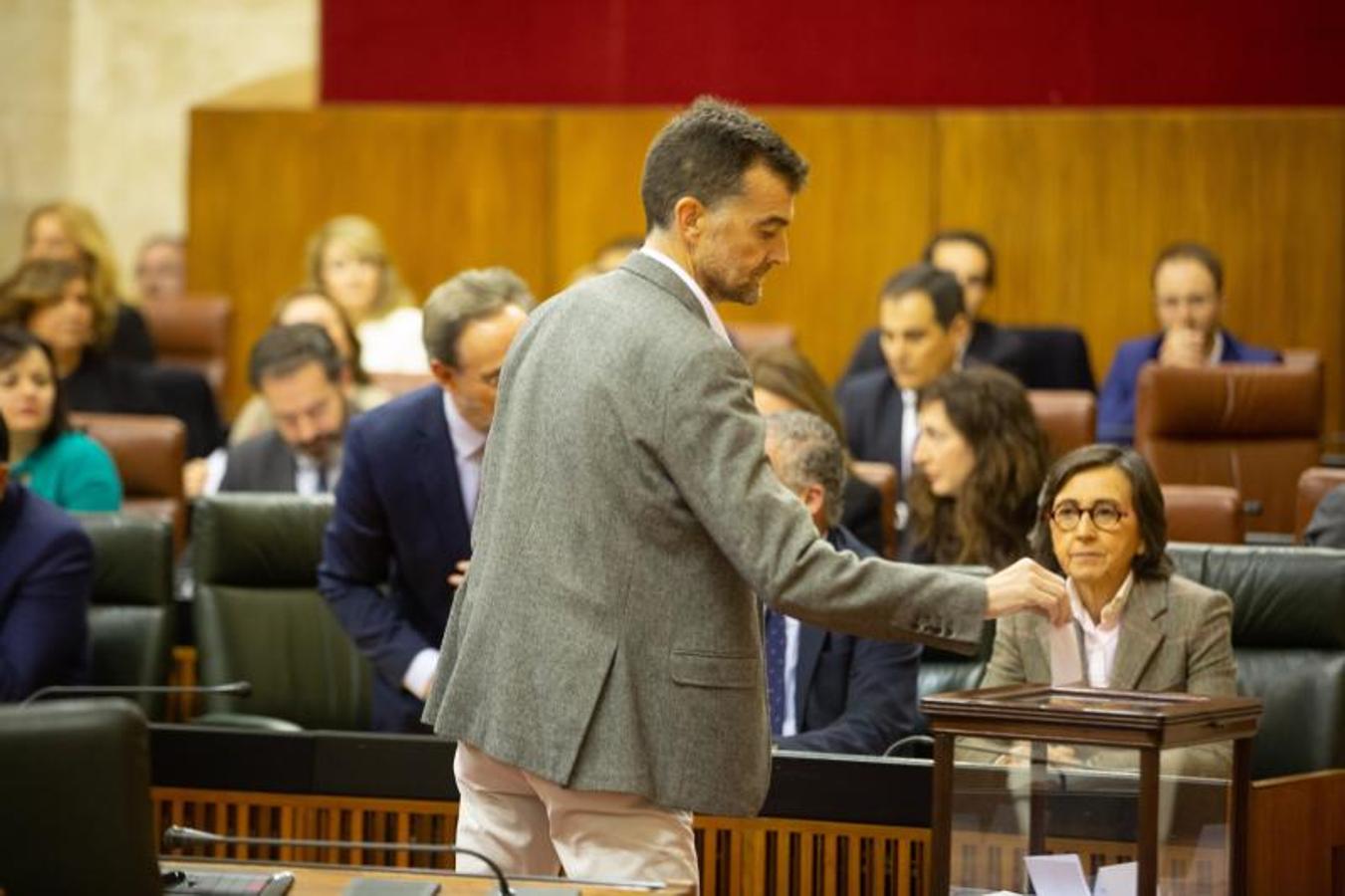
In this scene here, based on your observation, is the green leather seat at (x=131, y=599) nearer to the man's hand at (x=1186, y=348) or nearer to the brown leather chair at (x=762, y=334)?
the brown leather chair at (x=762, y=334)

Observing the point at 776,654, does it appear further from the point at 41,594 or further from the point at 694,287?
the point at 694,287

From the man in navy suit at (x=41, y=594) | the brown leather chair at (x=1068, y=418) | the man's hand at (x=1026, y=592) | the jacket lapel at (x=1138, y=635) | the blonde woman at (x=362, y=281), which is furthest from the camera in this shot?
the blonde woman at (x=362, y=281)

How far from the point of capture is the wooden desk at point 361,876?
2453 millimetres

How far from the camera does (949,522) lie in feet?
16.1

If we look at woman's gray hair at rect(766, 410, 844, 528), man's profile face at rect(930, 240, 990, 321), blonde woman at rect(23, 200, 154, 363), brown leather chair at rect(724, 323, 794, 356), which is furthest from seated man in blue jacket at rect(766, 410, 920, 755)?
blonde woman at rect(23, 200, 154, 363)

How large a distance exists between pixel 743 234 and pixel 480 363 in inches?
55.3

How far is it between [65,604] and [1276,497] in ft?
11.1

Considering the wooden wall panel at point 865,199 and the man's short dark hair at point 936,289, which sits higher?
the wooden wall panel at point 865,199

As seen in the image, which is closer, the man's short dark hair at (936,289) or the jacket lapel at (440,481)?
the jacket lapel at (440,481)

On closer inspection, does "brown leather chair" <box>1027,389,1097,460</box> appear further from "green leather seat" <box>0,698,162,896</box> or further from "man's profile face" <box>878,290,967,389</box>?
"green leather seat" <box>0,698,162,896</box>

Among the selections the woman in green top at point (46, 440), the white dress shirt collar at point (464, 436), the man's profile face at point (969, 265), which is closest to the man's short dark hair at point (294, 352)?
the woman in green top at point (46, 440)

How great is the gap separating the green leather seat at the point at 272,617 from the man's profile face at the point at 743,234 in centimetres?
238

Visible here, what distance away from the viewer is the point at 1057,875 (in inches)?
109

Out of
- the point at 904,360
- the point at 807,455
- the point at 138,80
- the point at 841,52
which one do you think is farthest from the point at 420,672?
the point at 138,80
